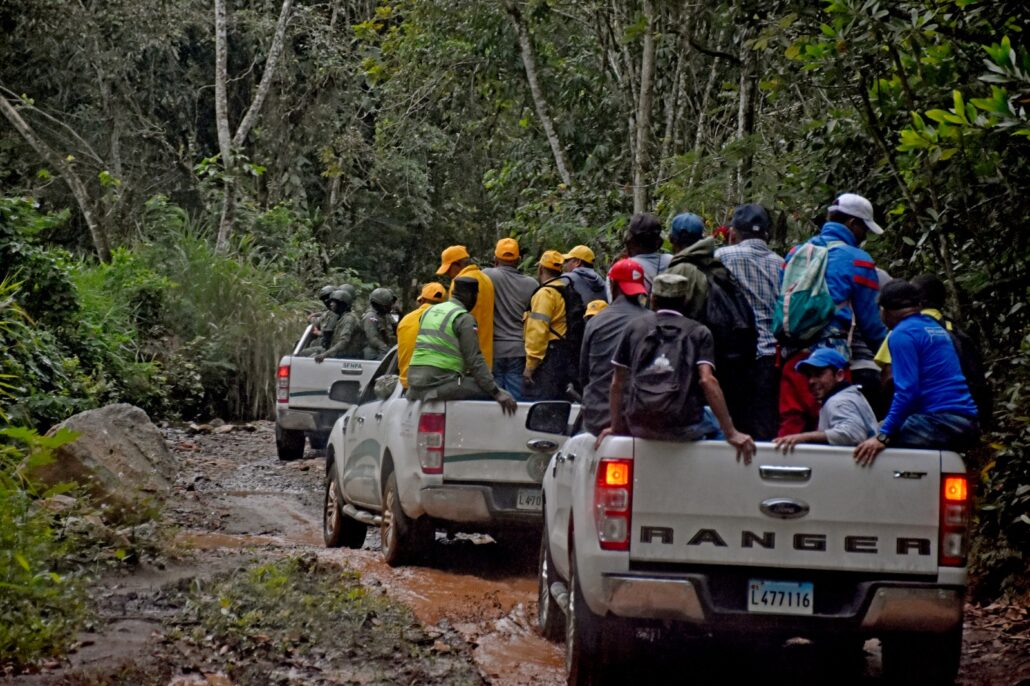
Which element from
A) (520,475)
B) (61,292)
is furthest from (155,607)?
(61,292)

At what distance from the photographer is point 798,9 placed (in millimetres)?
11508

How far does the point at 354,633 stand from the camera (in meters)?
7.57

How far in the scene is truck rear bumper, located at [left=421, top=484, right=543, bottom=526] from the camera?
9.59 m

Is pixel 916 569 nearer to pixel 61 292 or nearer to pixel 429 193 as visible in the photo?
pixel 61 292

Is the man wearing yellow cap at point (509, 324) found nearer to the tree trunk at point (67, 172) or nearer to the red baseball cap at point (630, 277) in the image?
the red baseball cap at point (630, 277)

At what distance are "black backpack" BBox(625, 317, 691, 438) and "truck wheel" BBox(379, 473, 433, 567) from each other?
3678 mm

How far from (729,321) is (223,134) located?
19.5 meters

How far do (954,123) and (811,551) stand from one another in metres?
2.95

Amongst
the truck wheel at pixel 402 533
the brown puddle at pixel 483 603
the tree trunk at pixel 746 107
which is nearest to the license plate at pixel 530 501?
the brown puddle at pixel 483 603

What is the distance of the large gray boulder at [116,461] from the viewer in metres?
9.73

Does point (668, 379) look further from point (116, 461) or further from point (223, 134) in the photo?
point (223, 134)

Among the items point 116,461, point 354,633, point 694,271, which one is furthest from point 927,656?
point 116,461

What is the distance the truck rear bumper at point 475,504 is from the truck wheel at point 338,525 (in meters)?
2.04

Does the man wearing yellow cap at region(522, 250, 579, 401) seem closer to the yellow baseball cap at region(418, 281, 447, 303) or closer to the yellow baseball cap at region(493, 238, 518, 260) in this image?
the yellow baseball cap at region(493, 238, 518, 260)
